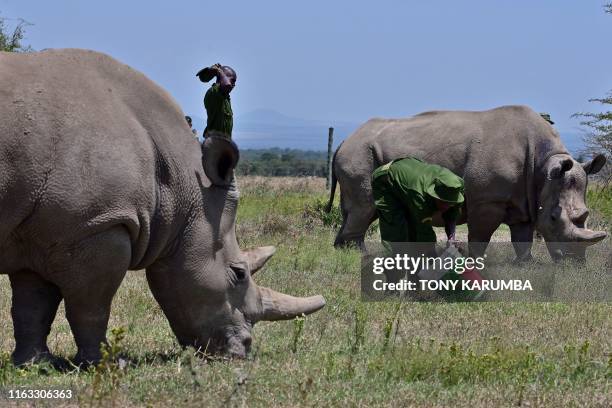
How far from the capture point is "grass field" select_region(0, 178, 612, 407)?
5945mm

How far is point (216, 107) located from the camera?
12.8 metres

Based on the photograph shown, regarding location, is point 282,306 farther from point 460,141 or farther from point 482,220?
point 460,141

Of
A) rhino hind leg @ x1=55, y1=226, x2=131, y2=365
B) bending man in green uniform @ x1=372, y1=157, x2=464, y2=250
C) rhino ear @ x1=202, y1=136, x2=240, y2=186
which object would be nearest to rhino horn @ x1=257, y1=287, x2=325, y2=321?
rhino ear @ x1=202, y1=136, x2=240, y2=186

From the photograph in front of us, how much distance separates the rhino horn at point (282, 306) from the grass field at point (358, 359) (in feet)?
0.32

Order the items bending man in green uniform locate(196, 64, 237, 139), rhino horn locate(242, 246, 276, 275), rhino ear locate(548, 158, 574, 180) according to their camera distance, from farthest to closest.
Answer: bending man in green uniform locate(196, 64, 237, 139), rhino ear locate(548, 158, 574, 180), rhino horn locate(242, 246, 276, 275)

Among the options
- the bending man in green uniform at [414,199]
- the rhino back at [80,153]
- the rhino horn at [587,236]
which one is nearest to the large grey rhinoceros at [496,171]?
the rhino horn at [587,236]

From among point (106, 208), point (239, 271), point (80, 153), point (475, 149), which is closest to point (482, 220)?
point (475, 149)

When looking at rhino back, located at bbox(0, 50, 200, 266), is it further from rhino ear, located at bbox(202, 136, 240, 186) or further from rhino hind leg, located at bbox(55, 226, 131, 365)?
rhino ear, located at bbox(202, 136, 240, 186)

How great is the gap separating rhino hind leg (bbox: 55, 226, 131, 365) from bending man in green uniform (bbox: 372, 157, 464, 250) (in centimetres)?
395

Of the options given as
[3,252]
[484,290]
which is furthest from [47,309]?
[484,290]

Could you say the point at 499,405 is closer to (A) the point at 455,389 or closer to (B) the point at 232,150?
(A) the point at 455,389

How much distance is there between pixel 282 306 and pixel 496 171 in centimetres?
603

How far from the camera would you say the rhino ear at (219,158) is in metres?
6.82

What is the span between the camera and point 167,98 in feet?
22.7
